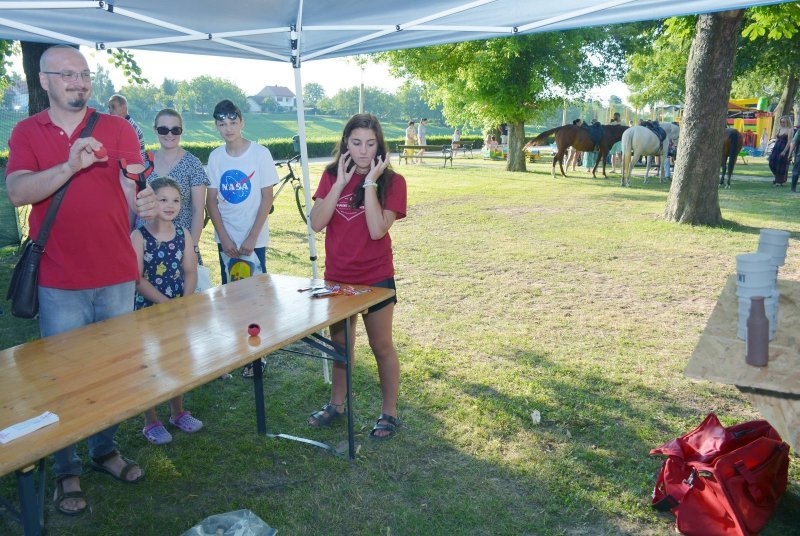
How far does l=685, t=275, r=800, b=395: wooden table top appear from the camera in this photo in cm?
210

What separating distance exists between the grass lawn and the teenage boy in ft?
3.29

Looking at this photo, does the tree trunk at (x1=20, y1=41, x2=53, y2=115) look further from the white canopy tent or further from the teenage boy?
the teenage boy

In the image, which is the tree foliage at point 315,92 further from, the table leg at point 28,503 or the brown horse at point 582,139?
the table leg at point 28,503

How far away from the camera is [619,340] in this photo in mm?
5086

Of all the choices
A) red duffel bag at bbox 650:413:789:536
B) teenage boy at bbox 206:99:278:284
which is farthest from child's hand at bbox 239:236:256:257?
red duffel bag at bbox 650:413:789:536

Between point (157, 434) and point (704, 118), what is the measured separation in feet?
29.8

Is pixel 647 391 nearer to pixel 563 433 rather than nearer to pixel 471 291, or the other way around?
pixel 563 433

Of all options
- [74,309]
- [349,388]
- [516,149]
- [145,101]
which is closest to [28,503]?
[74,309]

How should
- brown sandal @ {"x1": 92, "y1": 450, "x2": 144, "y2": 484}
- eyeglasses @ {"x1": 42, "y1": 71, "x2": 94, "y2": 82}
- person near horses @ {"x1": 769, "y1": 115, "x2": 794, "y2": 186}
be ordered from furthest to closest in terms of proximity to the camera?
person near horses @ {"x1": 769, "y1": 115, "x2": 794, "y2": 186} → brown sandal @ {"x1": 92, "y1": 450, "x2": 144, "y2": 484} → eyeglasses @ {"x1": 42, "y1": 71, "x2": 94, "y2": 82}

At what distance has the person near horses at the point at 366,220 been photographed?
3.27 m

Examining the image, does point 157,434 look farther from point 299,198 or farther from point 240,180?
point 299,198

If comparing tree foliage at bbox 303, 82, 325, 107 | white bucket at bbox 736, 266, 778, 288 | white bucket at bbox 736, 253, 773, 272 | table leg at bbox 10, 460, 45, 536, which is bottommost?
table leg at bbox 10, 460, 45, 536

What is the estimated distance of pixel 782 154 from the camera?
15523mm

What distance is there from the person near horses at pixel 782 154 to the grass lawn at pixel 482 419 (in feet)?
30.7
